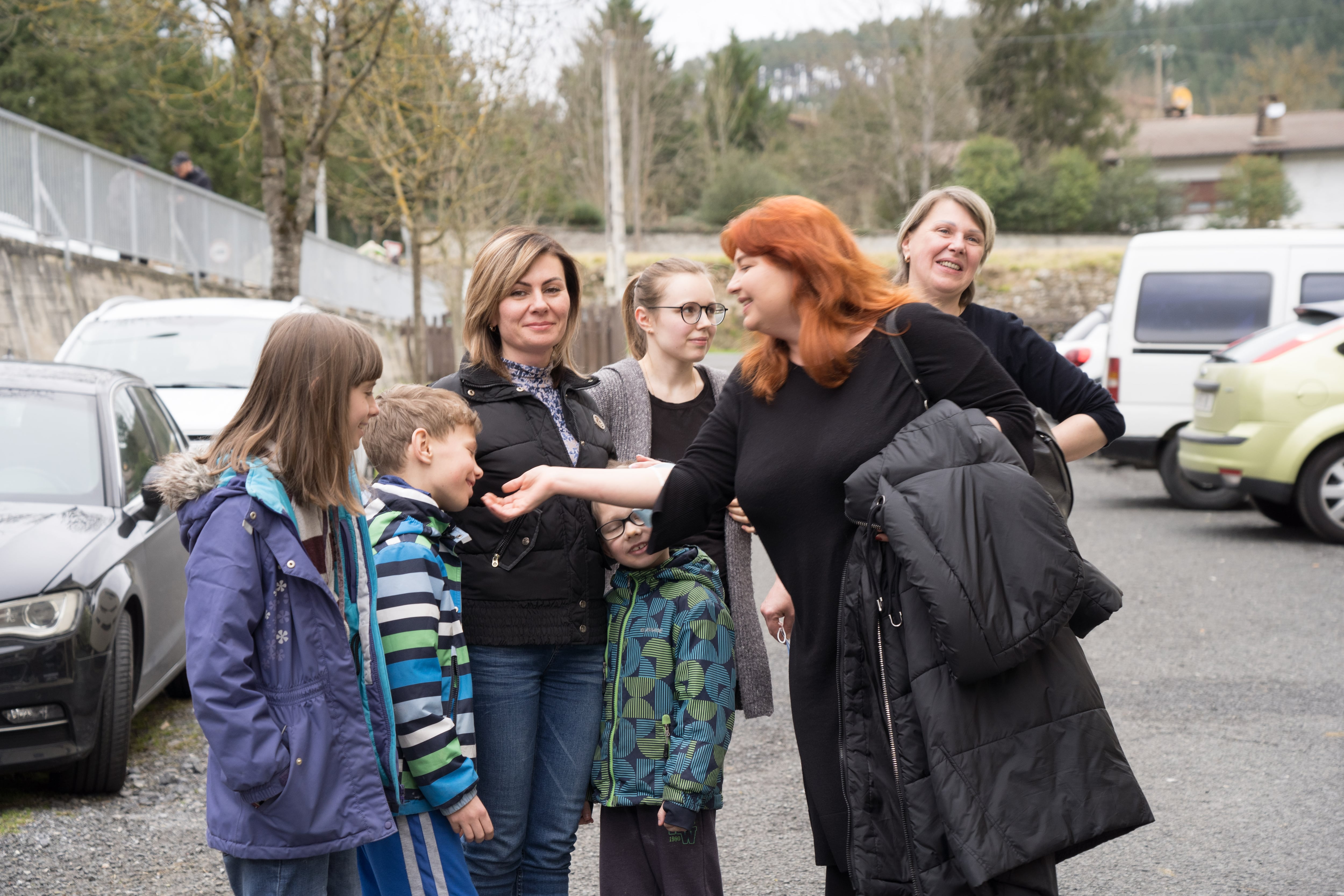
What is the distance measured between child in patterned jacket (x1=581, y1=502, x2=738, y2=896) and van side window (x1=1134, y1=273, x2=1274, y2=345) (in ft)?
31.9

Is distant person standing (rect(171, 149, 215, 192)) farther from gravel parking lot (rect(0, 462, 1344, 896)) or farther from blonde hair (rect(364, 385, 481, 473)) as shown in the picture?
blonde hair (rect(364, 385, 481, 473))

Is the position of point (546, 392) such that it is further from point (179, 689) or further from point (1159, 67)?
point (1159, 67)

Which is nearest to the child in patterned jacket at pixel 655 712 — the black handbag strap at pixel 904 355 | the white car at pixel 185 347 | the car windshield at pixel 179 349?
the black handbag strap at pixel 904 355

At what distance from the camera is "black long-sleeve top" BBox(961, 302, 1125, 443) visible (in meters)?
3.54

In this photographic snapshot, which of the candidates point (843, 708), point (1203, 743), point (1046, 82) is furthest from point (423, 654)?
point (1046, 82)

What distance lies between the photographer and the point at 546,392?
122 inches

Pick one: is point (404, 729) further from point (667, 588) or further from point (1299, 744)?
point (1299, 744)

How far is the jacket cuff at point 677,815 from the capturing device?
→ 2842 millimetres

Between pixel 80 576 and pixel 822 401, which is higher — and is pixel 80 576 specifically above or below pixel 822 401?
below

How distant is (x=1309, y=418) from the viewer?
Answer: 9.27m

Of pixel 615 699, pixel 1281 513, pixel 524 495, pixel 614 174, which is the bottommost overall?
pixel 1281 513

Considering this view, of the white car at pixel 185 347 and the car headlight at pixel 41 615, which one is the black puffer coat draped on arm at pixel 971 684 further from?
the white car at pixel 185 347

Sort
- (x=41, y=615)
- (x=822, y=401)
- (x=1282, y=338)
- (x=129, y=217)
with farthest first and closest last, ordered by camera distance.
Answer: (x=129, y=217) → (x=1282, y=338) → (x=41, y=615) → (x=822, y=401)

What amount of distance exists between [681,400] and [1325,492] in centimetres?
781
